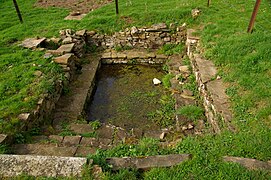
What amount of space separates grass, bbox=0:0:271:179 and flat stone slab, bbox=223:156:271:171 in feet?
0.35

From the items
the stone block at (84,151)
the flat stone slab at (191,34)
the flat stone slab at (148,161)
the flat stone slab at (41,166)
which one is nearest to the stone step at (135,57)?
the flat stone slab at (191,34)

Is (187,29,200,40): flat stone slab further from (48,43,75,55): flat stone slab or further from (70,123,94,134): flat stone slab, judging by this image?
(70,123,94,134): flat stone slab

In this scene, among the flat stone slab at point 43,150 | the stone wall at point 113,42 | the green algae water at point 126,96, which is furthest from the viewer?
the stone wall at point 113,42

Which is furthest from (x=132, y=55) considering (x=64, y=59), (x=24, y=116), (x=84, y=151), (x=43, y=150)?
(x=43, y=150)

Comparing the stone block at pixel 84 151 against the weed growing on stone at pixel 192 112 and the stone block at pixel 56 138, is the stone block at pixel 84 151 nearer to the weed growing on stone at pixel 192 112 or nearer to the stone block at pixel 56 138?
the stone block at pixel 56 138

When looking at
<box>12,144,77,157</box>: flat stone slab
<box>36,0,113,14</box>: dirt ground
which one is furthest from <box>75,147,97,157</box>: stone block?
<box>36,0,113,14</box>: dirt ground

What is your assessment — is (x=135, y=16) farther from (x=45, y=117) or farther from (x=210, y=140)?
(x=210, y=140)

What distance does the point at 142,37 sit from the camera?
9.12 m

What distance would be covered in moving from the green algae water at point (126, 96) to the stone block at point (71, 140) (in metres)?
1.45

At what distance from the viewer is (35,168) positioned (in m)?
3.31

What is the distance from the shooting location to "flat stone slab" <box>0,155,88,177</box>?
3.25 m

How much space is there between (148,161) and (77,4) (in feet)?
34.6

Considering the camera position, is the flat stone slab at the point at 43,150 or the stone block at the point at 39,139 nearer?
the flat stone slab at the point at 43,150

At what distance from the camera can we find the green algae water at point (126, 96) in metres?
6.33
